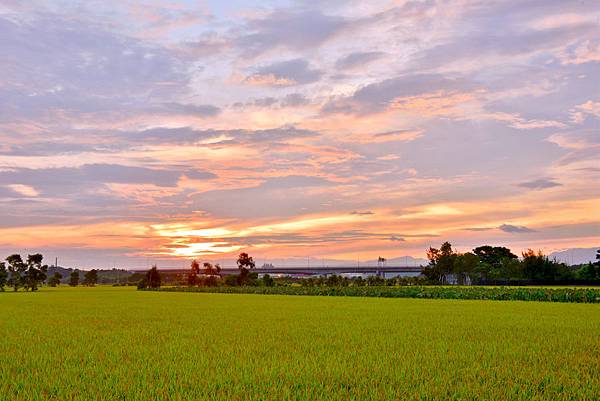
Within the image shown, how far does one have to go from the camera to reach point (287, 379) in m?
12.0

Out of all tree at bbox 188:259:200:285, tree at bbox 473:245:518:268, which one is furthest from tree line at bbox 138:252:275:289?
tree at bbox 473:245:518:268

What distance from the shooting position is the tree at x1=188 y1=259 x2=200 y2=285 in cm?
11356

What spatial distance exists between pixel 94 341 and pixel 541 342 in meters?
13.7

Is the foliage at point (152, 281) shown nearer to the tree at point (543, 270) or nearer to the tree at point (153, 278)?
the tree at point (153, 278)

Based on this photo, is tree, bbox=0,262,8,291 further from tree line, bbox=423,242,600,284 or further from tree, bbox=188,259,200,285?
tree line, bbox=423,242,600,284

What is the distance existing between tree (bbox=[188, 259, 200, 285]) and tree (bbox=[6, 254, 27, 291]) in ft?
100

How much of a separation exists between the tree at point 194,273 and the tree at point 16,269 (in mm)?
30613

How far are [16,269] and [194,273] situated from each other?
3221 centimetres

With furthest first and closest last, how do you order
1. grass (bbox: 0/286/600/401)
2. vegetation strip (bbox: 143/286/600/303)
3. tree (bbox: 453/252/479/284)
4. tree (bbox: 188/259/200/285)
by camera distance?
tree (bbox: 453/252/479/284) → tree (bbox: 188/259/200/285) → vegetation strip (bbox: 143/286/600/303) → grass (bbox: 0/286/600/401)

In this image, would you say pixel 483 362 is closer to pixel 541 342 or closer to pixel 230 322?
pixel 541 342

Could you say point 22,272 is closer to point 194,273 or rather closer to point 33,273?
point 33,273

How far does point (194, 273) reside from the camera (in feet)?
376

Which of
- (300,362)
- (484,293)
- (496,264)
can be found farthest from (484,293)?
→ (496,264)

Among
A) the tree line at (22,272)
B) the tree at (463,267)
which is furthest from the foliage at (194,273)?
the tree at (463,267)
